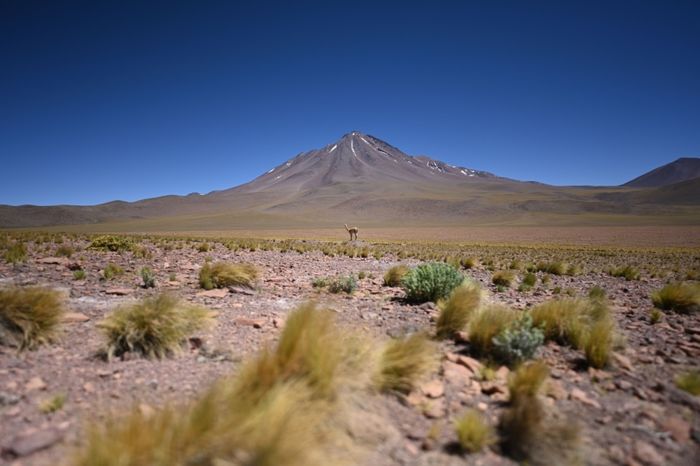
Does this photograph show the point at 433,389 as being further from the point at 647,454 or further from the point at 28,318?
the point at 28,318

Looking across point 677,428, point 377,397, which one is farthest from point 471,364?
point 677,428

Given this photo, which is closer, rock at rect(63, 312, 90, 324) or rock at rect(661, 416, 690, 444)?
rock at rect(661, 416, 690, 444)

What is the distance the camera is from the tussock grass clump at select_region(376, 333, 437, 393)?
3.39m

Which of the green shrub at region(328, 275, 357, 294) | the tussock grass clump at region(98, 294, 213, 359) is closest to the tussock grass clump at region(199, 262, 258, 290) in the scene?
the green shrub at region(328, 275, 357, 294)

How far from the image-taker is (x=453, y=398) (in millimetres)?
3430

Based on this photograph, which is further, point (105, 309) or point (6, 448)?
point (105, 309)

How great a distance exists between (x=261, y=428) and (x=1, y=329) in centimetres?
353

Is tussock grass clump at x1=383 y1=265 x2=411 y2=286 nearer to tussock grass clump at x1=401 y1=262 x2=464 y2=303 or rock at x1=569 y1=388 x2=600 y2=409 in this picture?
tussock grass clump at x1=401 y1=262 x2=464 y2=303

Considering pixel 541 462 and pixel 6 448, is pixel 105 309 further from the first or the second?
pixel 541 462

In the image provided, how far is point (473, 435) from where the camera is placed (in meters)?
2.71

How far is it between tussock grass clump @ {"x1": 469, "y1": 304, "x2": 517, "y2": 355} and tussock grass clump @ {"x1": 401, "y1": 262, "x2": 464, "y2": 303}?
209 centimetres

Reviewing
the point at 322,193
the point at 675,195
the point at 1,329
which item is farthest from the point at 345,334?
the point at 675,195

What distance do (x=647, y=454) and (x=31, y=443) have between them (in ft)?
13.9

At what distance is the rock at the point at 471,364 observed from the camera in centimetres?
388
